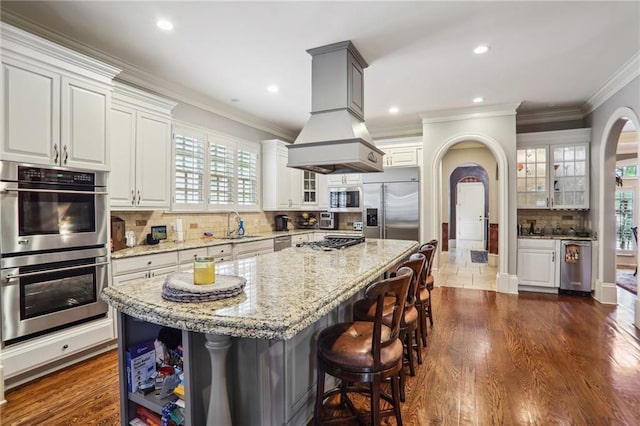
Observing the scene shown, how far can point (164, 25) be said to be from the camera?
2.70 m

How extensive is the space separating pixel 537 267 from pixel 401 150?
276cm

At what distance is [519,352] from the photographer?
2865 millimetres

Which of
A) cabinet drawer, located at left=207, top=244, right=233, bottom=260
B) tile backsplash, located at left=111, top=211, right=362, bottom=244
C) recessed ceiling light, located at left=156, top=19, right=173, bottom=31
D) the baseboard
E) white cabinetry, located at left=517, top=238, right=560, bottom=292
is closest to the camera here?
recessed ceiling light, located at left=156, top=19, right=173, bottom=31

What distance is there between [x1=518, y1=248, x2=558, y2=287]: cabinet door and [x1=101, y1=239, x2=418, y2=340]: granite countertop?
372 centimetres

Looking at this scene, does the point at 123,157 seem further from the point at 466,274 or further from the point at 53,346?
the point at 466,274

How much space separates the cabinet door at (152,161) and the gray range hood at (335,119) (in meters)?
1.59

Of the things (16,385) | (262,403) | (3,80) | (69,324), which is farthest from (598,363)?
(3,80)

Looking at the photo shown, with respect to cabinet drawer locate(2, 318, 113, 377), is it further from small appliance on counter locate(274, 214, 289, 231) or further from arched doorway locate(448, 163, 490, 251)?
arched doorway locate(448, 163, 490, 251)

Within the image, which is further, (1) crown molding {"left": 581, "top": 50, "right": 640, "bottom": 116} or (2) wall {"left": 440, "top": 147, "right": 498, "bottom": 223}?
(2) wall {"left": 440, "top": 147, "right": 498, "bottom": 223}

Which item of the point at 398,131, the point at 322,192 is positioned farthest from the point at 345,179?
the point at 398,131

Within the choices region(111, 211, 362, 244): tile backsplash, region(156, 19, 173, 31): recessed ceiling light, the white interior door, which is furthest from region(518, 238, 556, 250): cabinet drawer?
the white interior door

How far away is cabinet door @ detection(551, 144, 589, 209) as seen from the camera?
4.86 m

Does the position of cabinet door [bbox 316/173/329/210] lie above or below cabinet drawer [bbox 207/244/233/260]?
above

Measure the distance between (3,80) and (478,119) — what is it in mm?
5421
